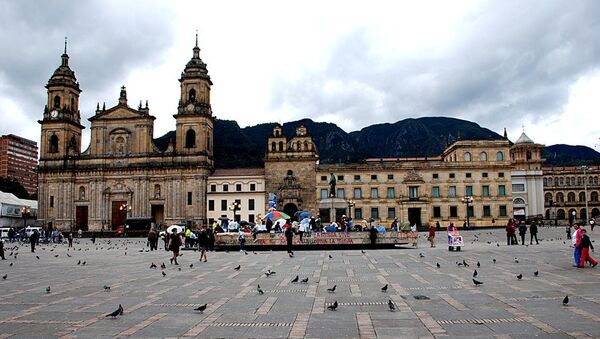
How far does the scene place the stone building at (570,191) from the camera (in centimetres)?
11206

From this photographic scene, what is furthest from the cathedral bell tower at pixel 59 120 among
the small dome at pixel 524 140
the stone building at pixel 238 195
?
the small dome at pixel 524 140

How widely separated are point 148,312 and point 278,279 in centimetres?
591

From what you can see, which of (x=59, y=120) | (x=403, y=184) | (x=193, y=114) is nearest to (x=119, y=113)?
(x=59, y=120)

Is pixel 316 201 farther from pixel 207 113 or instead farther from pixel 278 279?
pixel 278 279

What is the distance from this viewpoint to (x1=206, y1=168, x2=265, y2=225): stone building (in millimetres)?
71125

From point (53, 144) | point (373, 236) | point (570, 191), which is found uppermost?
point (53, 144)

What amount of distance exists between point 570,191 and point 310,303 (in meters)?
117

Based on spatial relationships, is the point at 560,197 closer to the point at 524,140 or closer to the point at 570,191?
the point at 570,191

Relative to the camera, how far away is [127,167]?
73938mm

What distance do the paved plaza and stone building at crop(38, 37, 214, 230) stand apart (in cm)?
5454

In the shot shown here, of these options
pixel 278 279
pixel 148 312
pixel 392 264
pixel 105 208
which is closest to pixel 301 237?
pixel 392 264

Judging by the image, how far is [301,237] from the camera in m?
32.3

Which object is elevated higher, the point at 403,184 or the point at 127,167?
the point at 127,167

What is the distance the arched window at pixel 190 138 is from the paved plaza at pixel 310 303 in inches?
2216
